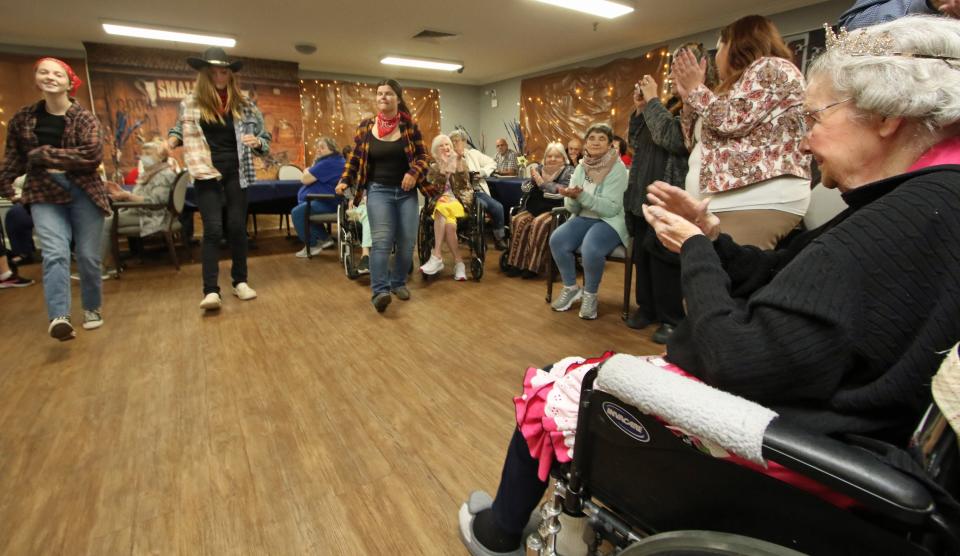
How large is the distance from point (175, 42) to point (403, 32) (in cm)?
302

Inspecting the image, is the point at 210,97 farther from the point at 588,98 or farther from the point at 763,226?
the point at 588,98

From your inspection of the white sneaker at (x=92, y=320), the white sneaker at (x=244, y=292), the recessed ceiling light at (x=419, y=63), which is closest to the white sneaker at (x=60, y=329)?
the white sneaker at (x=92, y=320)

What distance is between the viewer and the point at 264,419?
174 centimetres

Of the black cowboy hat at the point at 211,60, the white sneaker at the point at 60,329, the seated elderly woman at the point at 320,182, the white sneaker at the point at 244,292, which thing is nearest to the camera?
the white sneaker at the point at 60,329

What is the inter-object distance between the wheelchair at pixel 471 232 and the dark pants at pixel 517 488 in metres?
2.78

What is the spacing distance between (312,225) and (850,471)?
4.88 m

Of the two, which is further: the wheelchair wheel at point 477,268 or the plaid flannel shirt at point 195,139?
the wheelchair wheel at point 477,268

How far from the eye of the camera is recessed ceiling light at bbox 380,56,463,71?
23.9 ft

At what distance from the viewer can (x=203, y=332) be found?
2.59 m

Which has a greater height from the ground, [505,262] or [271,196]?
[271,196]

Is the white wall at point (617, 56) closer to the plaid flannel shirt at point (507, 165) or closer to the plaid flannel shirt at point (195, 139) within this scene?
the plaid flannel shirt at point (507, 165)

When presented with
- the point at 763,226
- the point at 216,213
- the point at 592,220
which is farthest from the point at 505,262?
the point at 763,226

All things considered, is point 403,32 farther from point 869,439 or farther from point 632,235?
point 869,439

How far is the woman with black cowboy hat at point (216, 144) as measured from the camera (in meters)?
2.58
